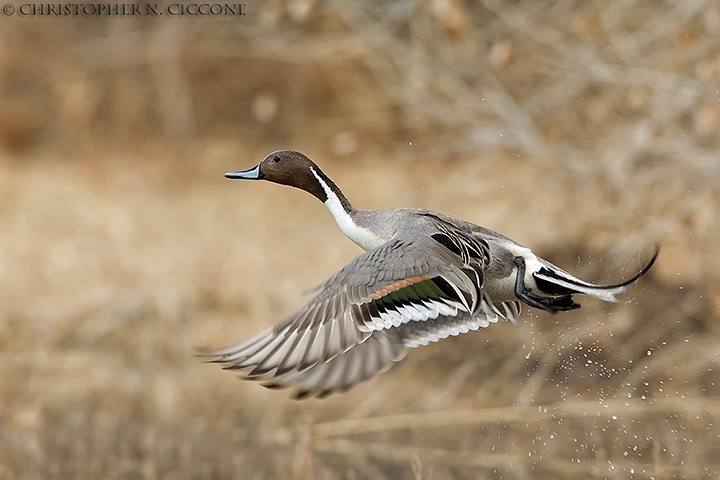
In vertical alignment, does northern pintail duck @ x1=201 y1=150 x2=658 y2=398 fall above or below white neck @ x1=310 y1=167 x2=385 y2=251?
below

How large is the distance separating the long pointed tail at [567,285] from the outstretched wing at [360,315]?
10.6 inches

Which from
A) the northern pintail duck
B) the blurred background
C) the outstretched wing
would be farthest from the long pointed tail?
the blurred background

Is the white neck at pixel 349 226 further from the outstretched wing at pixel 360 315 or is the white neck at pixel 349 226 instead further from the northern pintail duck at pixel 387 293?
the outstretched wing at pixel 360 315

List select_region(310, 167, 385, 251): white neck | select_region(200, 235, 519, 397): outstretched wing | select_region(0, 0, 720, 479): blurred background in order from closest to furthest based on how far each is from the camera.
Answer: select_region(200, 235, 519, 397): outstretched wing < select_region(310, 167, 385, 251): white neck < select_region(0, 0, 720, 479): blurred background

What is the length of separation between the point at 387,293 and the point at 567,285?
730mm

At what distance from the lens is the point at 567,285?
367 cm

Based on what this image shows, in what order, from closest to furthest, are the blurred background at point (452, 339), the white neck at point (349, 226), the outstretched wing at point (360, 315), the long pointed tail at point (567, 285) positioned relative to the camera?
the outstretched wing at point (360, 315) < the long pointed tail at point (567, 285) < the white neck at point (349, 226) < the blurred background at point (452, 339)

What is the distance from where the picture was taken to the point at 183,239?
318 inches

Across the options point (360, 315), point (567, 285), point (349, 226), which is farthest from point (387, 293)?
point (567, 285)

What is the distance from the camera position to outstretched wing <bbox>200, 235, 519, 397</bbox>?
3311 mm

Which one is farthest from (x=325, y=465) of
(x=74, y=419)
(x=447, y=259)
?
(x=447, y=259)

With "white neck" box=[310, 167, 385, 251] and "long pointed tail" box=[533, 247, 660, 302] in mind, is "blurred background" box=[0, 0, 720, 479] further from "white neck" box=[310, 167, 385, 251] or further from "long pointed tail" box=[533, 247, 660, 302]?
"long pointed tail" box=[533, 247, 660, 302]

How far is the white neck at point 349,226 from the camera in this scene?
12.5 feet

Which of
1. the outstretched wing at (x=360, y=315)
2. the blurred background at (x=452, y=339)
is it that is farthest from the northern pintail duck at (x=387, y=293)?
the blurred background at (x=452, y=339)
